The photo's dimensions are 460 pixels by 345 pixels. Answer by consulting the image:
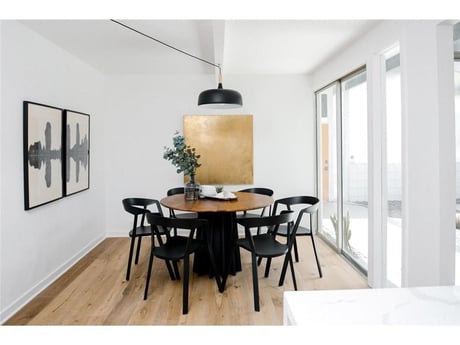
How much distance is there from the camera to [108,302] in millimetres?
2639

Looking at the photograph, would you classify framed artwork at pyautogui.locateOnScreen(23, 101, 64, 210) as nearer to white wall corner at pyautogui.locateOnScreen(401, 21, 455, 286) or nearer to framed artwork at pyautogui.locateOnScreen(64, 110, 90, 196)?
framed artwork at pyautogui.locateOnScreen(64, 110, 90, 196)

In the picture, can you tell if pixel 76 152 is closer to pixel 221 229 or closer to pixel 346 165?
pixel 221 229

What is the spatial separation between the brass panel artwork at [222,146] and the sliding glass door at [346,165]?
3.60 ft

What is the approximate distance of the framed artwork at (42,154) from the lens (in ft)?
8.57

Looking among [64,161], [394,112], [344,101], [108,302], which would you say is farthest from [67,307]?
[344,101]

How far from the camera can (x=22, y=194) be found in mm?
2588

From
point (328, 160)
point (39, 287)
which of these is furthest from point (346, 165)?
point (39, 287)

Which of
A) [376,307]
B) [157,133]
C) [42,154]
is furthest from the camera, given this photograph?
[157,133]

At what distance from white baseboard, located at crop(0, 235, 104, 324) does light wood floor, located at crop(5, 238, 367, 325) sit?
5 cm

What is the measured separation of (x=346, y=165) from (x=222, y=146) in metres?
1.80

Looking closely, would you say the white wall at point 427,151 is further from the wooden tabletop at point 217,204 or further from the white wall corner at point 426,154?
the wooden tabletop at point 217,204

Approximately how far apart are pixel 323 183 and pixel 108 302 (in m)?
3.12
